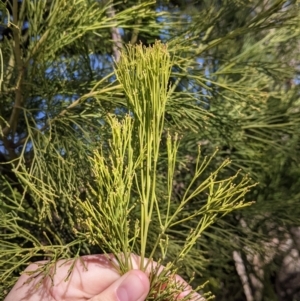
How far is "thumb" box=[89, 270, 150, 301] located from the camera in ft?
1.80

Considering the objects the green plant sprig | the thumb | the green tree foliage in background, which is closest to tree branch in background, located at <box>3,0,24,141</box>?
the green tree foliage in background

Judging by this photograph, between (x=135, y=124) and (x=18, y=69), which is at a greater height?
(x=135, y=124)

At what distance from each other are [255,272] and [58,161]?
1.02 metres

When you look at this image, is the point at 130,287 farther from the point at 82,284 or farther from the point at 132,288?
the point at 82,284

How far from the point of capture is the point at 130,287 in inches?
21.5

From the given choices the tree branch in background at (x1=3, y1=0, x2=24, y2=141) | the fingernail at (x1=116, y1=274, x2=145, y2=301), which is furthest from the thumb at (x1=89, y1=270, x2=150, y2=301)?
the tree branch in background at (x1=3, y1=0, x2=24, y2=141)

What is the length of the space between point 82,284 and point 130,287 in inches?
4.8

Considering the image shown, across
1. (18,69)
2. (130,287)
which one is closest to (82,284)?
(130,287)

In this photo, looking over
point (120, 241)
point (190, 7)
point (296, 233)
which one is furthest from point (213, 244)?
point (120, 241)

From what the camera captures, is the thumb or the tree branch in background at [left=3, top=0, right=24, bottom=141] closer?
the thumb

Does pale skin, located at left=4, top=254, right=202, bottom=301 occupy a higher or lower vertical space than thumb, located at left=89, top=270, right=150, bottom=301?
lower

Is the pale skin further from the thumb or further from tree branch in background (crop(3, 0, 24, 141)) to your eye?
tree branch in background (crop(3, 0, 24, 141))

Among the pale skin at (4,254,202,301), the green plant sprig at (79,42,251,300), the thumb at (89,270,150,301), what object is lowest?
the pale skin at (4,254,202,301)

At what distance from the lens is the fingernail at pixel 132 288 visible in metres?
0.55
